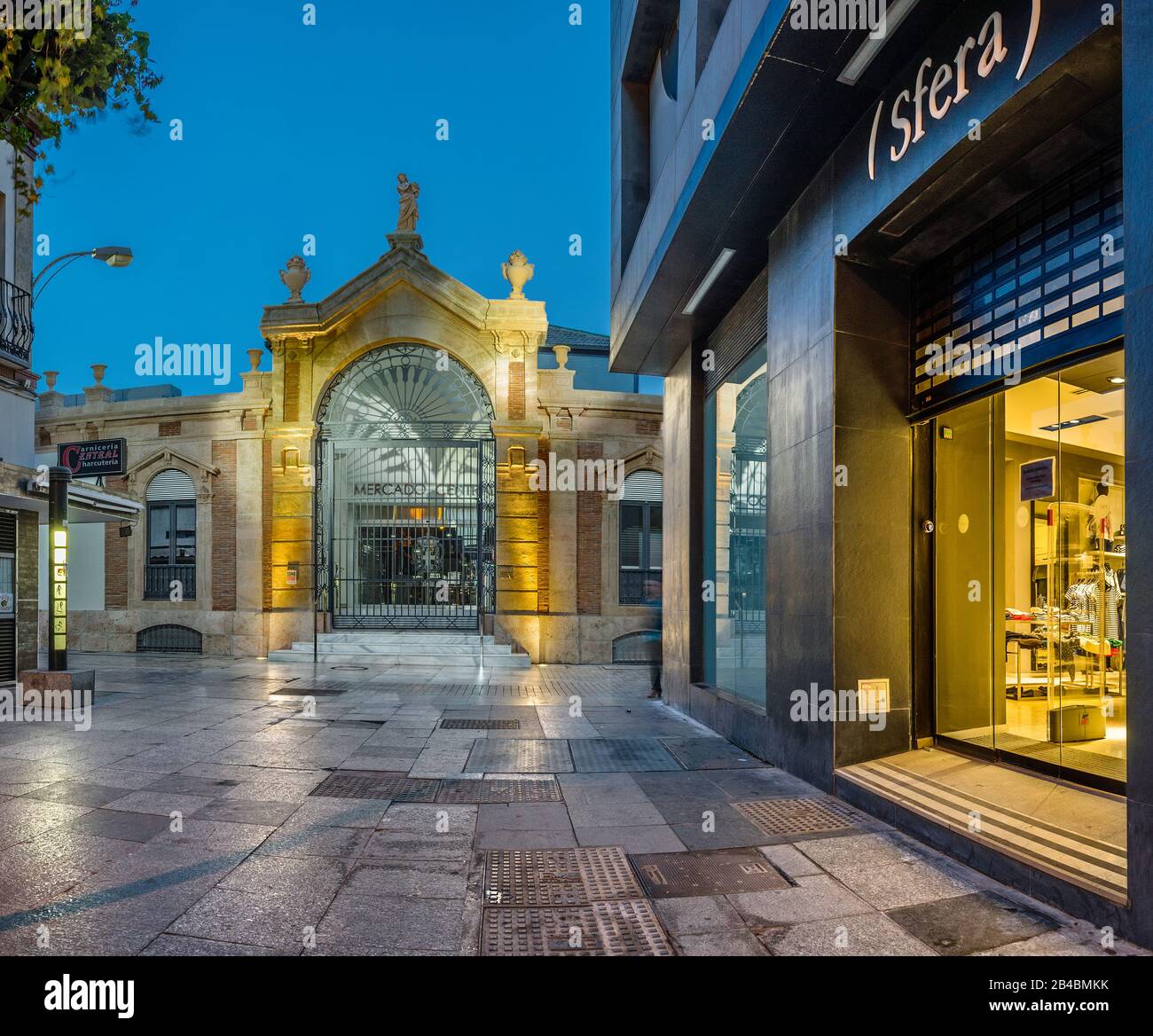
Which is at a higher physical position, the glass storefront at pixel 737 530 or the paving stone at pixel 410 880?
the glass storefront at pixel 737 530

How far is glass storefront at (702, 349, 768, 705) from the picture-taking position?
29.7 feet

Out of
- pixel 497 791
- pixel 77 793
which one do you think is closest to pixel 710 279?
pixel 497 791

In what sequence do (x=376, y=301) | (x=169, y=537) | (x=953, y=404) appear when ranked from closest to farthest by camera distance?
(x=953, y=404) < (x=376, y=301) < (x=169, y=537)

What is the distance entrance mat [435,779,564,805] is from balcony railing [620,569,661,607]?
12539mm

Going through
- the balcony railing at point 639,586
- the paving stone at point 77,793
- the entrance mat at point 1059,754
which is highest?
the balcony railing at point 639,586

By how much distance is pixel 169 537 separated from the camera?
20.1 m

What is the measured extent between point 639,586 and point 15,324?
45.8 feet

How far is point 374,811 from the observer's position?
587cm

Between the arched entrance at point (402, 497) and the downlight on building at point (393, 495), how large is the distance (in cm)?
6

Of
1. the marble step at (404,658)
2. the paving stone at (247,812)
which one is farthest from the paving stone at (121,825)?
the marble step at (404,658)

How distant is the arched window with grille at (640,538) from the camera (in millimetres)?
19438

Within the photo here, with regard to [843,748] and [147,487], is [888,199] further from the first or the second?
[147,487]

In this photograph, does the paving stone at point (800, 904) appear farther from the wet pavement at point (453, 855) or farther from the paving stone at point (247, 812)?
the paving stone at point (247, 812)

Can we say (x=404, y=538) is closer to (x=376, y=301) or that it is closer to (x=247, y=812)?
(x=376, y=301)
